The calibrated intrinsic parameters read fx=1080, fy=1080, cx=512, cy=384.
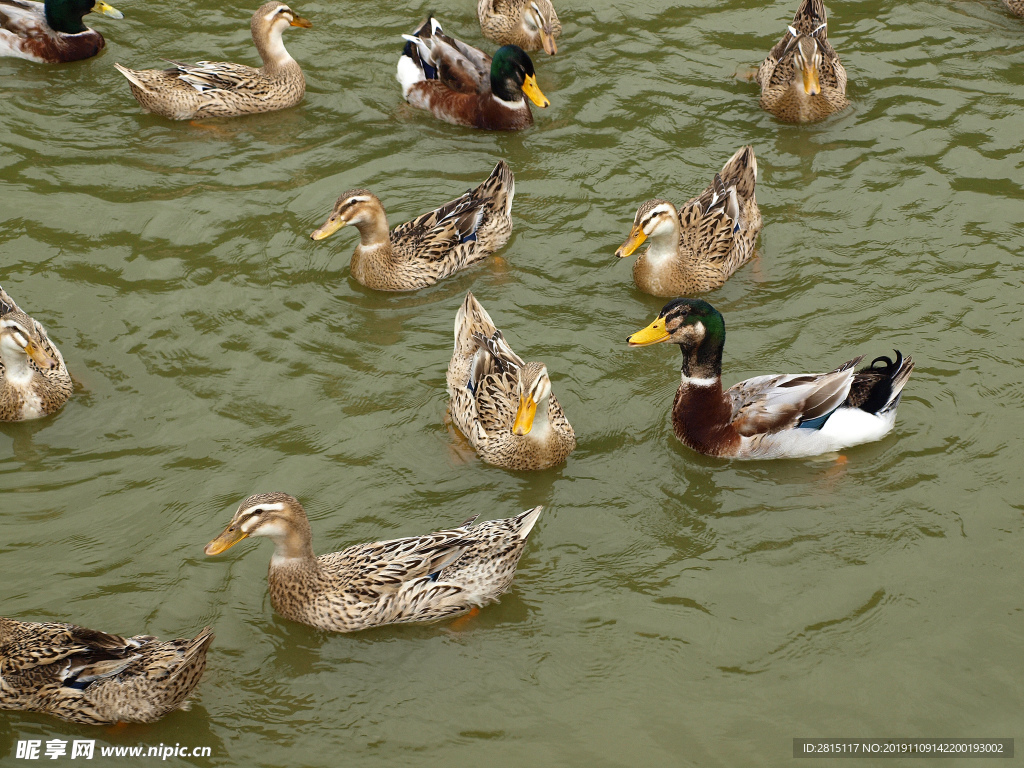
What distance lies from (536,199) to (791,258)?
252 centimetres

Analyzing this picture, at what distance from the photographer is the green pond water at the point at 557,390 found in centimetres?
624

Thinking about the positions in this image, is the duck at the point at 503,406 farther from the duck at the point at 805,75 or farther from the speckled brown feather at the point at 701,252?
the duck at the point at 805,75

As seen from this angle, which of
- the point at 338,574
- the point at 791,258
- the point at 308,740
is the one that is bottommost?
the point at 308,740

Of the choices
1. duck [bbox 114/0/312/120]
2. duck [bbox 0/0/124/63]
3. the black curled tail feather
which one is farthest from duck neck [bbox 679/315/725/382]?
duck [bbox 0/0/124/63]

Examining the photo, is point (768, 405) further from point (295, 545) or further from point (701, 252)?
point (295, 545)

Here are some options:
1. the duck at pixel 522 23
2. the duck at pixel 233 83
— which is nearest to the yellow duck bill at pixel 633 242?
the duck at pixel 522 23

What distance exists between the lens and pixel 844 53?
12.3 m

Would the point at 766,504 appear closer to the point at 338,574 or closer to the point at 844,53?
the point at 338,574

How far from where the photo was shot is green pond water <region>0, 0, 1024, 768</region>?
6243mm

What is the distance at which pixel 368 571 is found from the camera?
6559 mm

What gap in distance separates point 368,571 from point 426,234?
3973 millimetres

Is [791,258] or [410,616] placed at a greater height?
[791,258]

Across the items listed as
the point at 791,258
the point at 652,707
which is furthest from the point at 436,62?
the point at 652,707

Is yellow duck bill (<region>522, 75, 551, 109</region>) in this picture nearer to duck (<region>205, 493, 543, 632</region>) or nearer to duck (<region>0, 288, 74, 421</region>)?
duck (<region>0, 288, 74, 421</region>)
